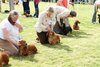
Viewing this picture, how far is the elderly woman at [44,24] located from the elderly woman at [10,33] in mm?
1313

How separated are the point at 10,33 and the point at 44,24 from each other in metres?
1.81

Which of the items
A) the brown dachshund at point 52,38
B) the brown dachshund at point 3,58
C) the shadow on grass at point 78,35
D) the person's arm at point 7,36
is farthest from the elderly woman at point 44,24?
the brown dachshund at point 3,58

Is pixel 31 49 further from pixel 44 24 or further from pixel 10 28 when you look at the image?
pixel 44 24

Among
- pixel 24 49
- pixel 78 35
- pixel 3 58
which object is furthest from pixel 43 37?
pixel 3 58

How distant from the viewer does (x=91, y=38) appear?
35.0 ft

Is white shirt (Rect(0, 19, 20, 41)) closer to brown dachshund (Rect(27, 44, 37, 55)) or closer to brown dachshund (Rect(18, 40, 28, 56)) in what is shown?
brown dachshund (Rect(18, 40, 28, 56))

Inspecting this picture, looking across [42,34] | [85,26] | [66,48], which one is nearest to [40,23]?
[42,34]

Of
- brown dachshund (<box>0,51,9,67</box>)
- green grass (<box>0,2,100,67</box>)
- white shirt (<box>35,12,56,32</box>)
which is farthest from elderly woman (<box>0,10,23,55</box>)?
white shirt (<box>35,12,56,32</box>)

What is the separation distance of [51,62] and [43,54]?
841 millimetres

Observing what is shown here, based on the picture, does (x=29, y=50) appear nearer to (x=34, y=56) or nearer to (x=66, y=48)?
(x=34, y=56)

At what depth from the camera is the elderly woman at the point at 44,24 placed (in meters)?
9.27

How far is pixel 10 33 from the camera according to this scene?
7.86 meters

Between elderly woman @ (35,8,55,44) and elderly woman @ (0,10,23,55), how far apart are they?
4.31 ft

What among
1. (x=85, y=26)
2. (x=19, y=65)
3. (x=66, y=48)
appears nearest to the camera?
(x=19, y=65)
